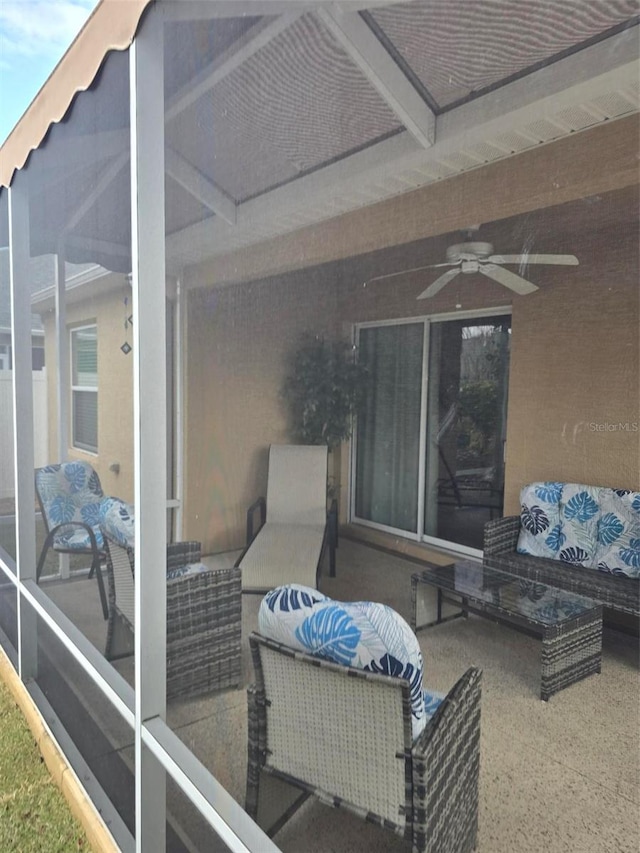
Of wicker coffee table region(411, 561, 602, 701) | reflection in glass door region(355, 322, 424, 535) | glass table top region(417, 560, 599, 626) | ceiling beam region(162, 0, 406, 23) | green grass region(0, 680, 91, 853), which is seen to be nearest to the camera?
ceiling beam region(162, 0, 406, 23)

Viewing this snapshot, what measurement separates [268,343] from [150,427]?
1756 millimetres

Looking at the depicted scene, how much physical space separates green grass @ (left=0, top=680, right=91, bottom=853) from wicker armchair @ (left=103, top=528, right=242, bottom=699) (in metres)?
0.68

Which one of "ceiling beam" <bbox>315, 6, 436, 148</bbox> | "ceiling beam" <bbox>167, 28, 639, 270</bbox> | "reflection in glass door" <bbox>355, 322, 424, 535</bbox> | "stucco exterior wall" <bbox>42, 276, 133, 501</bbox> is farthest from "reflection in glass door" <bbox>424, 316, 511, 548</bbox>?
"stucco exterior wall" <bbox>42, 276, 133, 501</bbox>

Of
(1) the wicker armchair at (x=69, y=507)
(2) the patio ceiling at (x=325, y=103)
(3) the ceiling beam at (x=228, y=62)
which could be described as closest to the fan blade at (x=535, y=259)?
(2) the patio ceiling at (x=325, y=103)

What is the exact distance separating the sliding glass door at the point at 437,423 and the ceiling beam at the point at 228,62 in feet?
6.74

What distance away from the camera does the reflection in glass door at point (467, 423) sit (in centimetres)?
335

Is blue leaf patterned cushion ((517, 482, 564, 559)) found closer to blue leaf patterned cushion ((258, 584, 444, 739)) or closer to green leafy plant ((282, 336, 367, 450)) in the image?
green leafy plant ((282, 336, 367, 450))

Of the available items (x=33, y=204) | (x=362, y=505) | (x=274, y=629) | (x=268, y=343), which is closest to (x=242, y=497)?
(x=268, y=343)

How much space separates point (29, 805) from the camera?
2.11m

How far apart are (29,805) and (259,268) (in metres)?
2.41

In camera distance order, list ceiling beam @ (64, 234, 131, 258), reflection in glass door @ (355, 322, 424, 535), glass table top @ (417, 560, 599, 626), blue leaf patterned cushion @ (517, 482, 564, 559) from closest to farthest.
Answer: ceiling beam @ (64, 234, 131, 258)
glass table top @ (417, 560, 599, 626)
blue leaf patterned cushion @ (517, 482, 564, 559)
reflection in glass door @ (355, 322, 424, 535)

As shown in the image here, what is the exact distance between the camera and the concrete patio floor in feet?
5.18

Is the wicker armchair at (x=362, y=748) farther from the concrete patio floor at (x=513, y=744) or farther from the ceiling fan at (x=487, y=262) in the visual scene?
the ceiling fan at (x=487, y=262)

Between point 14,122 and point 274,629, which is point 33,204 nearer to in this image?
point 14,122
